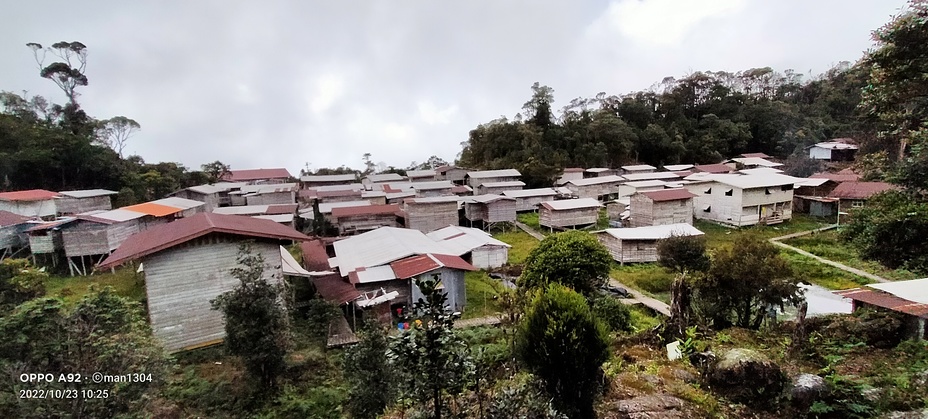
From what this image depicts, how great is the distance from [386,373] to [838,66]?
314ft

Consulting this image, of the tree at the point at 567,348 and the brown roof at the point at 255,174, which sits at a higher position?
the brown roof at the point at 255,174

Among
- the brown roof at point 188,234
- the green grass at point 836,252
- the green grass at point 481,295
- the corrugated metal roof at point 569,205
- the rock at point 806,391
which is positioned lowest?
the green grass at point 836,252

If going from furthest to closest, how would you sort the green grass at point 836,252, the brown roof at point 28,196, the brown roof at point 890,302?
the brown roof at point 28,196
the green grass at point 836,252
the brown roof at point 890,302

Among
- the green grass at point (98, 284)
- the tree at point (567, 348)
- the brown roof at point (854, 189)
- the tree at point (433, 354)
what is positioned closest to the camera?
the tree at point (433, 354)

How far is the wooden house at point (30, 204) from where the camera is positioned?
29.0 m

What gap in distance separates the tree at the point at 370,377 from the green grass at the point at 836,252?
22359 mm

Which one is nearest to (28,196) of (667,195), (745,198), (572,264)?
(572,264)


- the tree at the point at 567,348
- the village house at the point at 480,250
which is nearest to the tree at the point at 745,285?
the tree at the point at 567,348

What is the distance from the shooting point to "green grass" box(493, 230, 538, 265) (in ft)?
90.7

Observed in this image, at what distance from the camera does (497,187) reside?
143ft

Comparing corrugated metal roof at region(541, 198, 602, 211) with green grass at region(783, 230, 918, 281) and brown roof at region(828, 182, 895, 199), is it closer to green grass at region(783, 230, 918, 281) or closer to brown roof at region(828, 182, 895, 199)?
green grass at region(783, 230, 918, 281)

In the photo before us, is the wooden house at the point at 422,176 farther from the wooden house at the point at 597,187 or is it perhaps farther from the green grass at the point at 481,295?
the green grass at the point at 481,295

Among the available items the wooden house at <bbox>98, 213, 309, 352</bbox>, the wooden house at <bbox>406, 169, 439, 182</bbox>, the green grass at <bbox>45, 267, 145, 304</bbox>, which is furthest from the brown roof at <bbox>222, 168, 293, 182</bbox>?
the wooden house at <bbox>98, 213, 309, 352</bbox>

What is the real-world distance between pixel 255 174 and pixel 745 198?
162 ft
